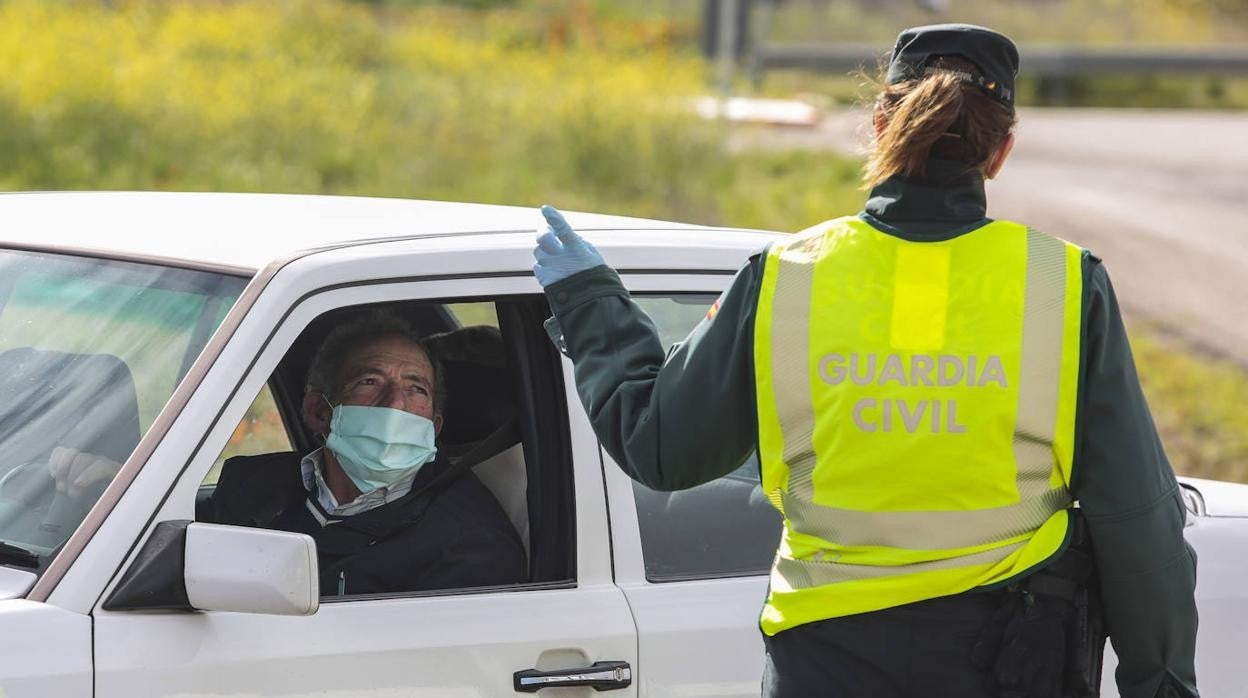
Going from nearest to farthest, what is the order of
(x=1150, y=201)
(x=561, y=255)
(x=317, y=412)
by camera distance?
(x=561, y=255) < (x=317, y=412) < (x=1150, y=201)

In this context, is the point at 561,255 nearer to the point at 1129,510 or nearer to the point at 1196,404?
the point at 1129,510

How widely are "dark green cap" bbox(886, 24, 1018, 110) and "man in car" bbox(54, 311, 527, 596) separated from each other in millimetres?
1073

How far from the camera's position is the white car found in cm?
237

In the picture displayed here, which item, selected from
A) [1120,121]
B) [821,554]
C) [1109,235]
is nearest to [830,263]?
[821,554]

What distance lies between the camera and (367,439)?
3084 mm

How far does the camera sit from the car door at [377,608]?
7.90ft

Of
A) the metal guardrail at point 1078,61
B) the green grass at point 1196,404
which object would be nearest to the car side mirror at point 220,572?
the green grass at point 1196,404

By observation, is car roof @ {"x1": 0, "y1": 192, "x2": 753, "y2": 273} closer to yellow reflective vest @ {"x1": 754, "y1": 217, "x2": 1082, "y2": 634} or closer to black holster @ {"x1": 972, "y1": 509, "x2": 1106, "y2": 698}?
yellow reflective vest @ {"x1": 754, "y1": 217, "x2": 1082, "y2": 634}

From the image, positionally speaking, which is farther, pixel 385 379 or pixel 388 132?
pixel 388 132

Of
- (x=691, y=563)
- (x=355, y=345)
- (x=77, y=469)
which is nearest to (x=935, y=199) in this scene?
(x=691, y=563)

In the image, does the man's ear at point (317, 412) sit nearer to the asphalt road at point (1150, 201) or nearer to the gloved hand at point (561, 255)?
the gloved hand at point (561, 255)

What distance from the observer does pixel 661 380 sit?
2.44 metres

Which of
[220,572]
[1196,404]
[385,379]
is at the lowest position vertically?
[1196,404]

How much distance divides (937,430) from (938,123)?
42 centimetres
